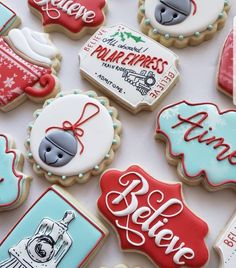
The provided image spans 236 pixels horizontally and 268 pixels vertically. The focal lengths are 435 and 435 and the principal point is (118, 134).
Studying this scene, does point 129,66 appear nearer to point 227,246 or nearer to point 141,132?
point 141,132

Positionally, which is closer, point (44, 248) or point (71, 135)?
point (44, 248)

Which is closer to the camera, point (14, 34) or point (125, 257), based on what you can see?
point (125, 257)

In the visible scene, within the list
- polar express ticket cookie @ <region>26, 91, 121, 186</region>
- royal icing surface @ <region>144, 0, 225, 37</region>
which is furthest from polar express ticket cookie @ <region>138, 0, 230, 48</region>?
polar express ticket cookie @ <region>26, 91, 121, 186</region>

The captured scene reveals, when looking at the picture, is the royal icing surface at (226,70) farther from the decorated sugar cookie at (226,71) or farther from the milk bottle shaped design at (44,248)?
the milk bottle shaped design at (44,248)

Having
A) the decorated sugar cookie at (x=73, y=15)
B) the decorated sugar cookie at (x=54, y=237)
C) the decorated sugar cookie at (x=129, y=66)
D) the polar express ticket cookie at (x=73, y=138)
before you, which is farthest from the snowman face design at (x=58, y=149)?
the decorated sugar cookie at (x=73, y=15)

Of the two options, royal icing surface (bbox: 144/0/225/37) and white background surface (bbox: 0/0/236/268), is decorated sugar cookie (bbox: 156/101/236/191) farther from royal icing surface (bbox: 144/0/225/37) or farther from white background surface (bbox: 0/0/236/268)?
royal icing surface (bbox: 144/0/225/37)

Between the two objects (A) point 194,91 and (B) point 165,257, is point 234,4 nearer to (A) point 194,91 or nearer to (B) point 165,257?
(A) point 194,91

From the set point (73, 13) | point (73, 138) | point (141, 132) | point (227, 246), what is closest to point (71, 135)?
point (73, 138)

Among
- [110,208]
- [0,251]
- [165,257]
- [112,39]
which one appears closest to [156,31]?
[112,39]
